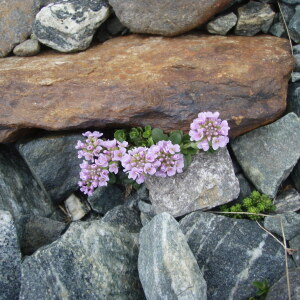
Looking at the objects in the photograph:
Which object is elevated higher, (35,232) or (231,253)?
(35,232)

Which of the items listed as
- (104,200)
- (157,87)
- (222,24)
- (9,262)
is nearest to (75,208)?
(104,200)

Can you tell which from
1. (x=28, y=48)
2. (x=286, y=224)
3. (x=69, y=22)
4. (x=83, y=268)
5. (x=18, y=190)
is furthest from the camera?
(x=28, y=48)

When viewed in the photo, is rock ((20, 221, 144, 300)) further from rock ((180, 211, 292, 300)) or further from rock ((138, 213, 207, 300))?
rock ((180, 211, 292, 300))

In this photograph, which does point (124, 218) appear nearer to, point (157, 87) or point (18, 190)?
point (18, 190)

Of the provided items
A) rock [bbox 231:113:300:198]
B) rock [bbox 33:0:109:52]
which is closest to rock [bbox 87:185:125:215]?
rock [bbox 231:113:300:198]

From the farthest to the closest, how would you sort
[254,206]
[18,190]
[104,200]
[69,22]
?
[104,200]
[18,190]
[69,22]
[254,206]

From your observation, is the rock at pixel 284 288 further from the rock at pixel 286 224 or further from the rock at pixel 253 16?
the rock at pixel 253 16

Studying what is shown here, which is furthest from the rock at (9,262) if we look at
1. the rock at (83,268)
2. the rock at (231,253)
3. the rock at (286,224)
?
the rock at (286,224)
